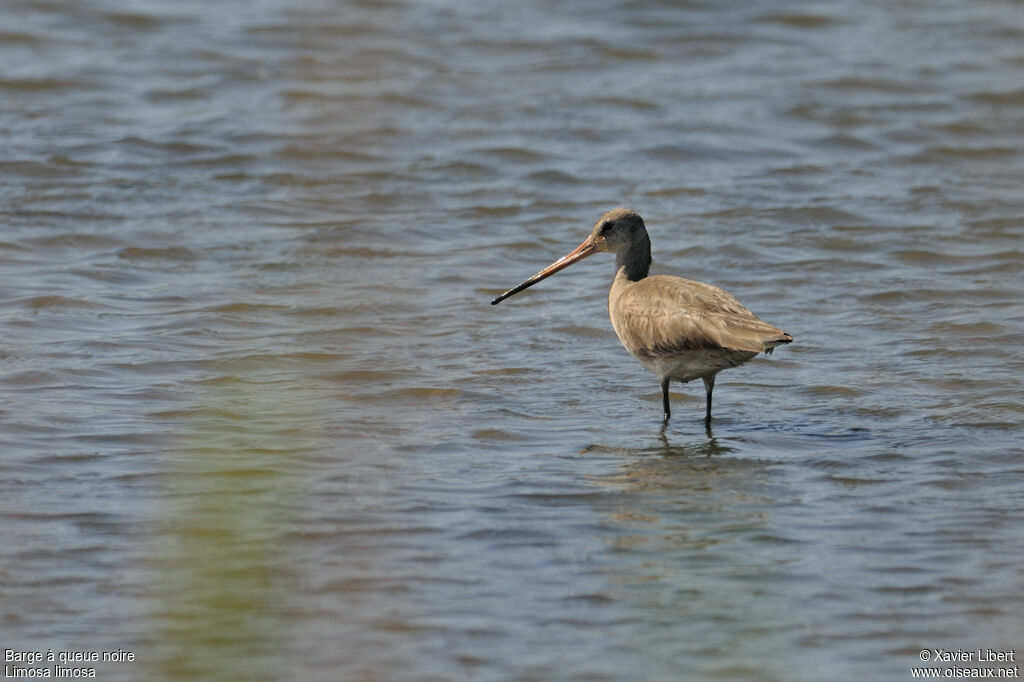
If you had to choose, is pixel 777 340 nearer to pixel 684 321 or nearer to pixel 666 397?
pixel 684 321

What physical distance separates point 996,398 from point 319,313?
12.4 feet

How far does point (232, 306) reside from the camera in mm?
8664

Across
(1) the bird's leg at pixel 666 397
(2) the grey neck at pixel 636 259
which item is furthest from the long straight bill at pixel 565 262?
(1) the bird's leg at pixel 666 397

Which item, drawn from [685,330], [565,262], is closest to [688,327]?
[685,330]

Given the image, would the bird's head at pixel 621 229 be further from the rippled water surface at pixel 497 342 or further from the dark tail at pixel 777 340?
the dark tail at pixel 777 340

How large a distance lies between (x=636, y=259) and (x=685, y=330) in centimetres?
111

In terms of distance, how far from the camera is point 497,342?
8250mm

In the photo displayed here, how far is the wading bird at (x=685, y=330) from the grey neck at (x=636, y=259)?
0.17 m

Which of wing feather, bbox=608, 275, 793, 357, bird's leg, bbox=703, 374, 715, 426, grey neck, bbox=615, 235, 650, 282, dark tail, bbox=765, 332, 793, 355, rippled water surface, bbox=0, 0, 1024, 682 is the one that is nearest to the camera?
rippled water surface, bbox=0, 0, 1024, 682

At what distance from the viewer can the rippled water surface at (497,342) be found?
4336mm


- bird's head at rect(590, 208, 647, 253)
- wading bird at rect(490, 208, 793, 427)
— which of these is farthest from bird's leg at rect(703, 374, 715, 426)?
bird's head at rect(590, 208, 647, 253)

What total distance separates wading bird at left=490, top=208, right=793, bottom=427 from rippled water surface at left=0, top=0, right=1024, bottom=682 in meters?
0.30

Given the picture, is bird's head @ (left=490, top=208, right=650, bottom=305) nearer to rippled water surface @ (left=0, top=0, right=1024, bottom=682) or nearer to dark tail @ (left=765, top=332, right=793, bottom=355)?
rippled water surface @ (left=0, top=0, right=1024, bottom=682)

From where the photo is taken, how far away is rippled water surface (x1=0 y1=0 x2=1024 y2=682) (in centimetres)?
434
